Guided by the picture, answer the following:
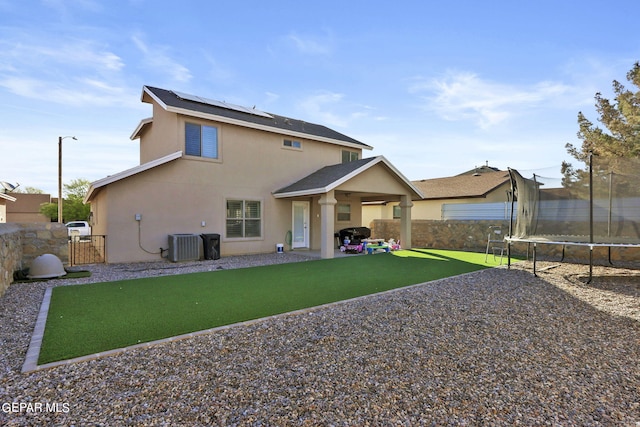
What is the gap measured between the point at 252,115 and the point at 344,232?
6590 millimetres

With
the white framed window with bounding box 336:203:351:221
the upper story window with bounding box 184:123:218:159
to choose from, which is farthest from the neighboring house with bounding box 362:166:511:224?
the upper story window with bounding box 184:123:218:159

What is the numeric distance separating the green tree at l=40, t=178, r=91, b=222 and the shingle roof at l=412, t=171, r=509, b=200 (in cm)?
2643

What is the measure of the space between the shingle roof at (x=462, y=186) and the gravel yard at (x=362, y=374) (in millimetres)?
14595

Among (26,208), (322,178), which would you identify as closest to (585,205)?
(322,178)

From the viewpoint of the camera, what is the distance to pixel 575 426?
2375mm

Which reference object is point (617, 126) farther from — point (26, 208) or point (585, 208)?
point (26, 208)

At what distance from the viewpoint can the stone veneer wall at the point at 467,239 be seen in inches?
437

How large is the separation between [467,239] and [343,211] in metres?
5.85

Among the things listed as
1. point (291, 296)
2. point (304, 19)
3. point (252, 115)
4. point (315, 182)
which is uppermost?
point (304, 19)

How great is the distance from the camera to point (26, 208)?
128 feet

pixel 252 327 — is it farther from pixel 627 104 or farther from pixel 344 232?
pixel 627 104

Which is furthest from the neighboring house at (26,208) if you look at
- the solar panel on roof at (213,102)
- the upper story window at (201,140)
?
the upper story window at (201,140)

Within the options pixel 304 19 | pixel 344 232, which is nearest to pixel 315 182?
pixel 344 232

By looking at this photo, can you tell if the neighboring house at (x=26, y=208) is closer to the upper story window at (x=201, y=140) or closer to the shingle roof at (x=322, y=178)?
the upper story window at (x=201, y=140)
